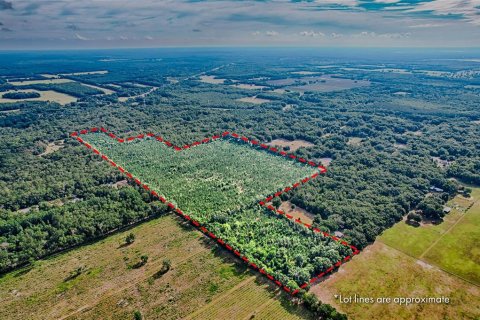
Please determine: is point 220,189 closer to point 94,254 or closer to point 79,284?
point 94,254

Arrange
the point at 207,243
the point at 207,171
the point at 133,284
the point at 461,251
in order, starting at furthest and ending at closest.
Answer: the point at 207,171
the point at 207,243
the point at 461,251
the point at 133,284

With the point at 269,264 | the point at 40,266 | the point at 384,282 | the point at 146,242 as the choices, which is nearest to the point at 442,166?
the point at 384,282

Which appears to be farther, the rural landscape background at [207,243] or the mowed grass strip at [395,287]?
the rural landscape background at [207,243]

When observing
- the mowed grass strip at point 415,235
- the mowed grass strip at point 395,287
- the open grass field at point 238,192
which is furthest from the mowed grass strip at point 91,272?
the mowed grass strip at point 415,235

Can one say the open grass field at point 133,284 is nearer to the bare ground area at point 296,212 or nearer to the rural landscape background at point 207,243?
the rural landscape background at point 207,243

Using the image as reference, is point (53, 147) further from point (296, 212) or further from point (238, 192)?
point (296, 212)

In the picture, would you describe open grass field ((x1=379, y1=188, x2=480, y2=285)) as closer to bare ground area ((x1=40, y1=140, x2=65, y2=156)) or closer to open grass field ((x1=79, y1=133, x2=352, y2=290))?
open grass field ((x1=79, y1=133, x2=352, y2=290))

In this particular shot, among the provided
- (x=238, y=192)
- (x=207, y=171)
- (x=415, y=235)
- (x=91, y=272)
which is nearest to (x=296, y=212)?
(x=238, y=192)
